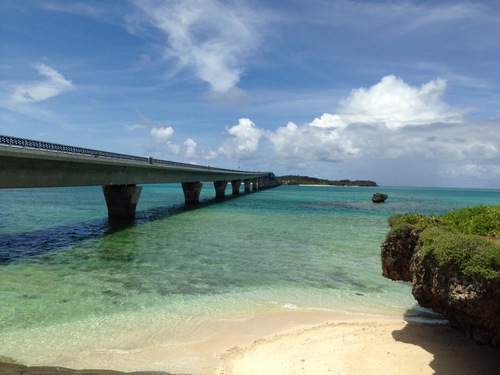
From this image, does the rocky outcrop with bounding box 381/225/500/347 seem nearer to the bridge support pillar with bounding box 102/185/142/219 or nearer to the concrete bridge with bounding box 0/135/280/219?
the concrete bridge with bounding box 0/135/280/219

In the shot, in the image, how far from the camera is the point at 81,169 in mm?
30828

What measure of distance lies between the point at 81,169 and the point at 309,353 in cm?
2714

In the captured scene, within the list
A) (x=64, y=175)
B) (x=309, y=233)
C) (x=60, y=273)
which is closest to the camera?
(x=60, y=273)

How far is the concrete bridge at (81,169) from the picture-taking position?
22703 mm

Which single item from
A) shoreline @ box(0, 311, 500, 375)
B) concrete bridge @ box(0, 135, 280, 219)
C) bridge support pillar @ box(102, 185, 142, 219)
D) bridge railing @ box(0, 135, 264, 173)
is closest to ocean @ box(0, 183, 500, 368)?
shoreline @ box(0, 311, 500, 375)

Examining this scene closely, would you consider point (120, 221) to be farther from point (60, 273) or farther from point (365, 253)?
point (365, 253)

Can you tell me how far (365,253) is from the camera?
2447 cm

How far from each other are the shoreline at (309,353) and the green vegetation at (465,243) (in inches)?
105

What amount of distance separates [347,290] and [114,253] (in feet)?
48.4

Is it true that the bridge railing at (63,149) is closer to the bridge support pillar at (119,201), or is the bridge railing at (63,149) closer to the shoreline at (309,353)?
the bridge support pillar at (119,201)

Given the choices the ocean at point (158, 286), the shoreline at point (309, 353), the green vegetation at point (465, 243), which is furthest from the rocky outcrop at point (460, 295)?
the ocean at point (158, 286)

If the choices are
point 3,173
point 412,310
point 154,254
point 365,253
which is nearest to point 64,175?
point 3,173

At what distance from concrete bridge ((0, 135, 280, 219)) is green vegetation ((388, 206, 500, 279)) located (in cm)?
2197

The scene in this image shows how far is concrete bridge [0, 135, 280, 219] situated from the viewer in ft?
74.5
